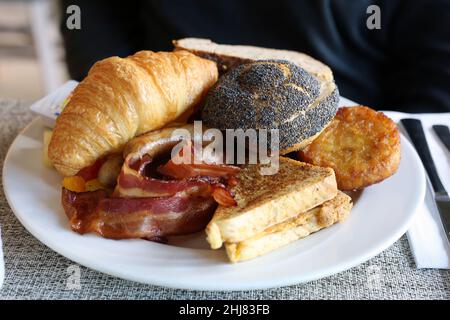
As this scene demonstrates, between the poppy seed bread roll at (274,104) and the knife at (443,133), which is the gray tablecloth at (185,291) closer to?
the poppy seed bread roll at (274,104)

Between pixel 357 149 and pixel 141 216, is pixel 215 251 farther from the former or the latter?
pixel 357 149

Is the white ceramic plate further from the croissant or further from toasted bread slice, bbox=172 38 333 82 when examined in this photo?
toasted bread slice, bbox=172 38 333 82

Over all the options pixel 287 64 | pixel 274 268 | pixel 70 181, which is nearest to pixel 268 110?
pixel 287 64

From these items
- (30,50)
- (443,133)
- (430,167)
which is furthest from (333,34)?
(30,50)

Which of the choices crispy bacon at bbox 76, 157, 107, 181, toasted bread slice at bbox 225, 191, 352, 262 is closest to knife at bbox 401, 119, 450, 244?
toasted bread slice at bbox 225, 191, 352, 262

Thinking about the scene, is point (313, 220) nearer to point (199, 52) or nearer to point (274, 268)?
point (274, 268)

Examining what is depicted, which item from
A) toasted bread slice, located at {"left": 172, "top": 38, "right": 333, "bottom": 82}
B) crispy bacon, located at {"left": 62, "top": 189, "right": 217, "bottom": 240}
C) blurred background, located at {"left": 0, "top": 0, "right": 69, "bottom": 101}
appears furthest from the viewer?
blurred background, located at {"left": 0, "top": 0, "right": 69, "bottom": 101}
